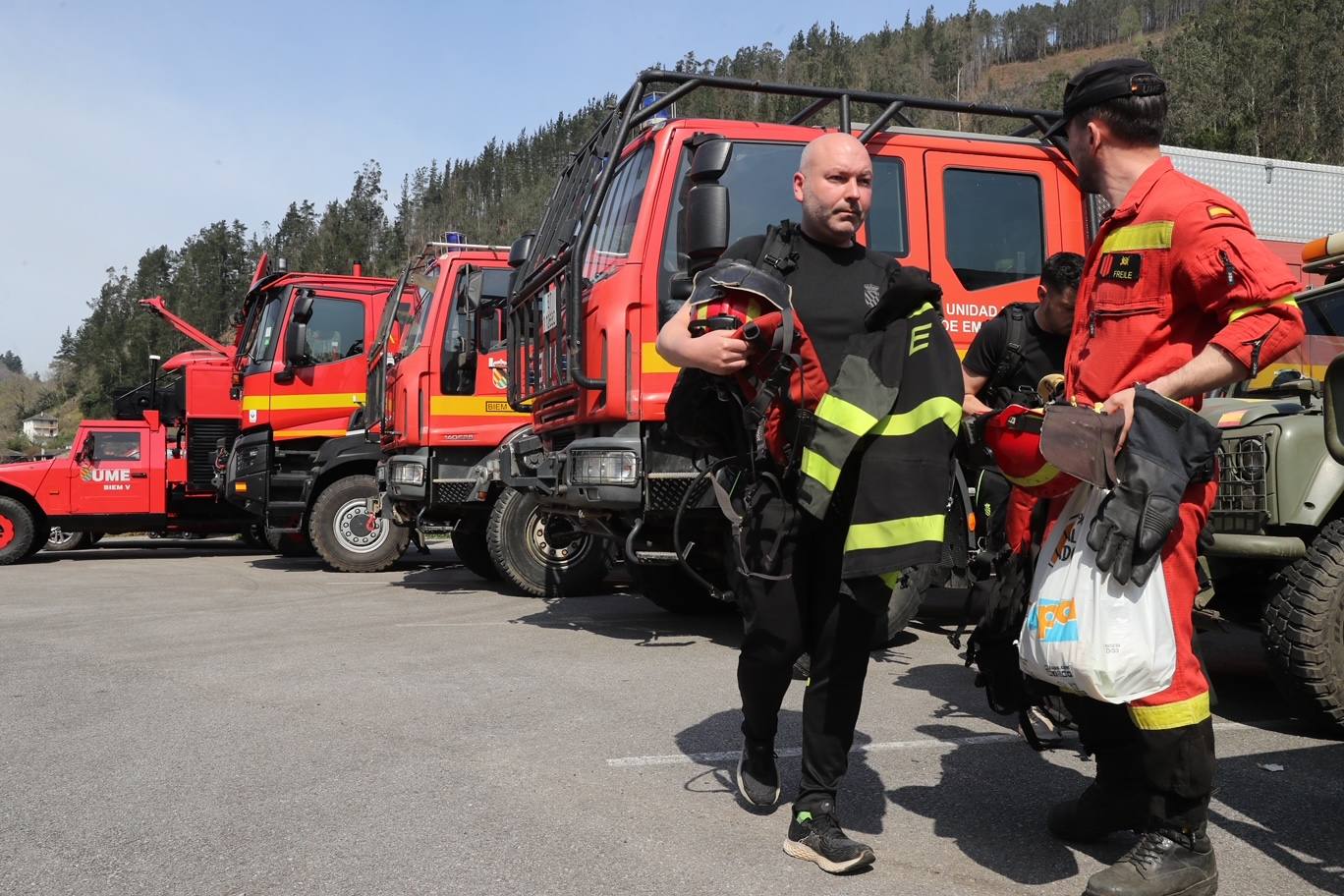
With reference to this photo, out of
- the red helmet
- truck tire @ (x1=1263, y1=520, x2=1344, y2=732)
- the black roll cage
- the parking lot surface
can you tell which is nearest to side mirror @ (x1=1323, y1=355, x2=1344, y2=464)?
the red helmet

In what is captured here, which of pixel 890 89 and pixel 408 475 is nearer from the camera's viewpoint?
pixel 408 475

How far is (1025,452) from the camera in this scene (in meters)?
2.75

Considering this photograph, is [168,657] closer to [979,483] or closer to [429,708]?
[429,708]

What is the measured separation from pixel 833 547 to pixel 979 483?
7.02 ft

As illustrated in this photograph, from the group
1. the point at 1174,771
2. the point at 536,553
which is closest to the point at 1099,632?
the point at 1174,771

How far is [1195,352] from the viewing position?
8.43 feet

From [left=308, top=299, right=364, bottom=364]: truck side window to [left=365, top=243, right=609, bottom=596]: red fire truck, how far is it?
257cm

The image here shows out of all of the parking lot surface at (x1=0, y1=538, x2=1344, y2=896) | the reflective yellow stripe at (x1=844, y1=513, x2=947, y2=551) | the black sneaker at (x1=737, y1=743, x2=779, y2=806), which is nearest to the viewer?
the reflective yellow stripe at (x1=844, y1=513, x2=947, y2=551)

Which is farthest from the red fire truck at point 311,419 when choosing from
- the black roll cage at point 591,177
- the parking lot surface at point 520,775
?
the parking lot surface at point 520,775

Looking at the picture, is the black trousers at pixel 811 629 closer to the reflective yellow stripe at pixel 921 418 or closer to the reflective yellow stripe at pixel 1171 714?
the reflective yellow stripe at pixel 921 418

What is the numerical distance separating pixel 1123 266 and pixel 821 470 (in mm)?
852

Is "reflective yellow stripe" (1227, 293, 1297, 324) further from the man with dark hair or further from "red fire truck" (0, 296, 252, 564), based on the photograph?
"red fire truck" (0, 296, 252, 564)

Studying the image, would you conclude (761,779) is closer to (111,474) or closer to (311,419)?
(311,419)

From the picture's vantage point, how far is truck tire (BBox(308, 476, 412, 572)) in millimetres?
11078
